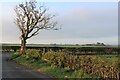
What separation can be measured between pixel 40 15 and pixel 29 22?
2253mm

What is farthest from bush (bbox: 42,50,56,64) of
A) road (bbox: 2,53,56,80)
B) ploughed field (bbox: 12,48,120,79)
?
road (bbox: 2,53,56,80)

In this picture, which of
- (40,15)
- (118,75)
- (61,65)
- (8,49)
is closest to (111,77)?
(118,75)

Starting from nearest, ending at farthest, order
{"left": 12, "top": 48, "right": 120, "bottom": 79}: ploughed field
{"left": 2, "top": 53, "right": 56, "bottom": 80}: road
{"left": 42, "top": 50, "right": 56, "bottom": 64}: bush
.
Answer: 1. {"left": 12, "top": 48, "right": 120, "bottom": 79}: ploughed field
2. {"left": 2, "top": 53, "right": 56, "bottom": 80}: road
3. {"left": 42, "top": 50, "right": 56, "bottom": 64}: bush

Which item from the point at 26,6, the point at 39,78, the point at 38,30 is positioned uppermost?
the point at 26,6

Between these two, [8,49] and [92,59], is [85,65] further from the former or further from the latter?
[8,49]

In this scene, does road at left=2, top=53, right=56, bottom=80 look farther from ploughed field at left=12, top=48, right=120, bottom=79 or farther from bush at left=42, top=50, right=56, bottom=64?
bush at left=42, top=50, right=56, bottom=64

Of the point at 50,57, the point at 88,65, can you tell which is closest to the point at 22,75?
the point at 88,65

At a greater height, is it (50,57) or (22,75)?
(50,57)

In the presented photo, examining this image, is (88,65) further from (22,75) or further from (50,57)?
(50,57)

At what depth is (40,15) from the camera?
172 feet

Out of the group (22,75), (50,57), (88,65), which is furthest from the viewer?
(50,57)

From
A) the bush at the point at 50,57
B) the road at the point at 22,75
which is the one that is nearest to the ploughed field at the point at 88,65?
the bush at the point at 50,57

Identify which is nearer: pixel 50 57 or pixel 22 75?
pixel 22 75

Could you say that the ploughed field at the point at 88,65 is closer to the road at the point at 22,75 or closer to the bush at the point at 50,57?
the bush at the point at 50,57
